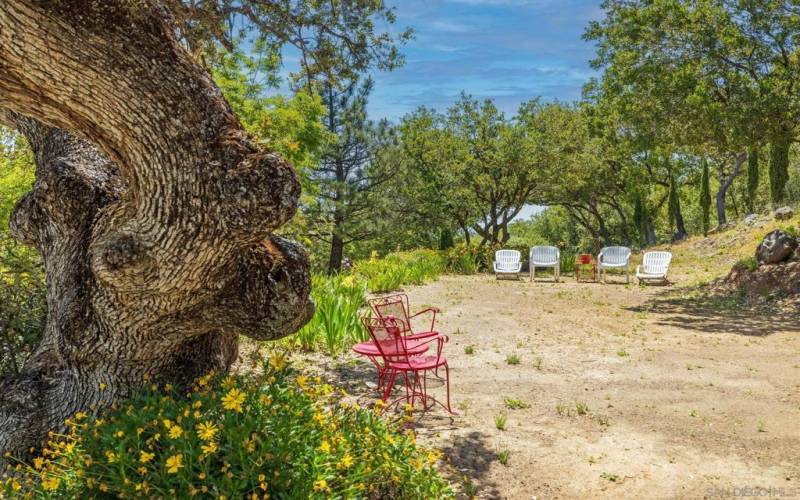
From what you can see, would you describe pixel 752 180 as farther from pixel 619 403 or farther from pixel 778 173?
pixel 619 403

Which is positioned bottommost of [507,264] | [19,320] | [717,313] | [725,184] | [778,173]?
[717,313]

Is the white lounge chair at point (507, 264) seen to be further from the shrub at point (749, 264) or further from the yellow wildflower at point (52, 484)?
the yellow wildflower at point (52, 484)

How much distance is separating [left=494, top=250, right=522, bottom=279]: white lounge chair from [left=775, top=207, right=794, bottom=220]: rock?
8.30 m

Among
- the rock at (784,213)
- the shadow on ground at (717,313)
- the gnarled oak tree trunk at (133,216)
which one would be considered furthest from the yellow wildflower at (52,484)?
the rock at (784,213)

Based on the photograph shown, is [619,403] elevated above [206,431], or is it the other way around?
[206,431]

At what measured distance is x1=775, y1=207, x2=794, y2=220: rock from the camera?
634 inches

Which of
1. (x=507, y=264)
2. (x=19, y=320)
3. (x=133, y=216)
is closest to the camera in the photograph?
(x=133, y=216)

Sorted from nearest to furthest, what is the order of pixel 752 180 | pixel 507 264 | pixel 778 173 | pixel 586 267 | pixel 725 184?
pixel 507 264 < pixel 586 267 < pixel 778 173 < pixel 752 180 < pixel 725 184

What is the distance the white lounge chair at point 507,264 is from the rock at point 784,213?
8304 mm

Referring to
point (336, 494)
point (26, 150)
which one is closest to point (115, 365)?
point (336, 494)

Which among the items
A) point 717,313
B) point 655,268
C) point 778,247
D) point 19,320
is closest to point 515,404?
point 19,320

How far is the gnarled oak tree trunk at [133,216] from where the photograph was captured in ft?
7.77

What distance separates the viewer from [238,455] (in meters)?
2.21

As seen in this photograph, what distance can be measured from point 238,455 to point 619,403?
3502mm
